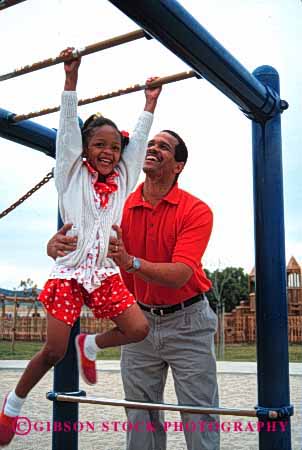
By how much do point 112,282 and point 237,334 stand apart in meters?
14.6

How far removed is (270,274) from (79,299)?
743mm

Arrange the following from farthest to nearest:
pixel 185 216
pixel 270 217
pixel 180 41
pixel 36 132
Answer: pixel 36 132 < pixel 185 216 < pixel 270 217 < pixel 180 41

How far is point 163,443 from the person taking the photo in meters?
2.66

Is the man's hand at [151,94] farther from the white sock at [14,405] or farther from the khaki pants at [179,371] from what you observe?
the white sock at [14,405]

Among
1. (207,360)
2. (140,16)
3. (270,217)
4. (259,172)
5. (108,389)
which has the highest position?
(140,16)

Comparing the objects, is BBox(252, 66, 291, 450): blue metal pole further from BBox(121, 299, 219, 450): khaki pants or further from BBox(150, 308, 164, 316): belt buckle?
BBox(150, 308, 164, 316): belt buckle

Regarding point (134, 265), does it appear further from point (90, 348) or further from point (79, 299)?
point (90, 348)

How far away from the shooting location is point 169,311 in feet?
8.41

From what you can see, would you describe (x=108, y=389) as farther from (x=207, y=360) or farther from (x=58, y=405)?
(x=207, y=360)

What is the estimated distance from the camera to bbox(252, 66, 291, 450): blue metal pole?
2312mm

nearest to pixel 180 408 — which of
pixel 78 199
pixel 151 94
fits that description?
pixel 78 199

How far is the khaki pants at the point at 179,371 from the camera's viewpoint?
2.51m

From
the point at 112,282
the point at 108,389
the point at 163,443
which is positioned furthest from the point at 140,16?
the point at 108,389

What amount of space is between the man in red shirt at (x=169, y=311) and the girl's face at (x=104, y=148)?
1.62 ft
